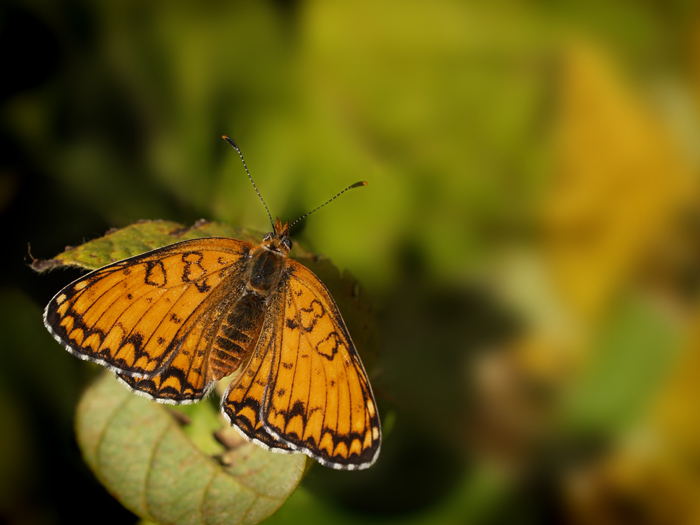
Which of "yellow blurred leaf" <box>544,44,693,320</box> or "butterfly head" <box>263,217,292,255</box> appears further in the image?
"butterfly head" <box>263,217,292,255</box>

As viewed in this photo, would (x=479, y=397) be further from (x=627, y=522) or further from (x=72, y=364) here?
(x=72, y=364)

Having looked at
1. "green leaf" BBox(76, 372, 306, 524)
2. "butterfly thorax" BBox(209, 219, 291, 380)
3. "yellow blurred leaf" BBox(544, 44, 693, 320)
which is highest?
"yellow blurred leaf" BBox(544, 44, 693, 320)

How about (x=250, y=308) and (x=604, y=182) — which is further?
(x=250, y=308)

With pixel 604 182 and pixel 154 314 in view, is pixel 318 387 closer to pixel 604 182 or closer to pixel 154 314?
pixel 154 314

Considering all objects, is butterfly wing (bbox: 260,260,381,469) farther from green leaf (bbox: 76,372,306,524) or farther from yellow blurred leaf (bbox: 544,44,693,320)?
yellow blurred leaf (bbox: 544,44,693,320)

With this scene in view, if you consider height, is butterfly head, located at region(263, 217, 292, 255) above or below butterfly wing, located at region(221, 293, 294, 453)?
above

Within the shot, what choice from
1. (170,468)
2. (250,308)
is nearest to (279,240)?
(250,308)

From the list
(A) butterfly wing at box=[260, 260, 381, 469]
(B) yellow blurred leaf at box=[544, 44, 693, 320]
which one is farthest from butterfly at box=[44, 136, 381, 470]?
(B) yellow blurred leaf at box=[544, 44, 693, 320]
